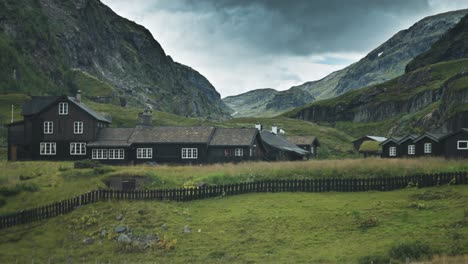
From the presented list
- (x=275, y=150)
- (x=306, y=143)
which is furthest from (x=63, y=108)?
(x=306, y=143)

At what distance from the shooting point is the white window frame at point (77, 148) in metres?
71.6

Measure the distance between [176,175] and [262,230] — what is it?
16.7 metres

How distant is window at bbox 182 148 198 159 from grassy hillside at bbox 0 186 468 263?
2733 cm

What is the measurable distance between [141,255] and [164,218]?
18.4 ft

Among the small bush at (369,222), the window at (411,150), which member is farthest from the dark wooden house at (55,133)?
the small bush at (369,222)

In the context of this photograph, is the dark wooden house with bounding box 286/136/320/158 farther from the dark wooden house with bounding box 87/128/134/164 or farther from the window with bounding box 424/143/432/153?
the dark wooden house with bounding box 87/128/134/164

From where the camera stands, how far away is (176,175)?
4869 cm

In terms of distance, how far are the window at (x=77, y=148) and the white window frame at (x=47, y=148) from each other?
2247 mm

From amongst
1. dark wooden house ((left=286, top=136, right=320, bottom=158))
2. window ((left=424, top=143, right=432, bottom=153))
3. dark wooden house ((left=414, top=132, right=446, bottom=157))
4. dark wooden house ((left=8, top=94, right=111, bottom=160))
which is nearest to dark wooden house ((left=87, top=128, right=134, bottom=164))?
dark wooden house ((left=8, top=94, right=111, bottom=160))

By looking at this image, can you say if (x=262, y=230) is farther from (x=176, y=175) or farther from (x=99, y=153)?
(x=99, y=153)

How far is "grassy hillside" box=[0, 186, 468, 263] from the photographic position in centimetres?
2906

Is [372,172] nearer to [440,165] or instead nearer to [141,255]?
[440,165]

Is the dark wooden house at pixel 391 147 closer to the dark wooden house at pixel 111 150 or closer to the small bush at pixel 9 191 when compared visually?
the dark wooden house at pixel 111 150

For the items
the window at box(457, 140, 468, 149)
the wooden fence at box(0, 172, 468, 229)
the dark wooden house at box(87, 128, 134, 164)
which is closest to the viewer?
the wooden fence at box(0, 172, 468, 229)
